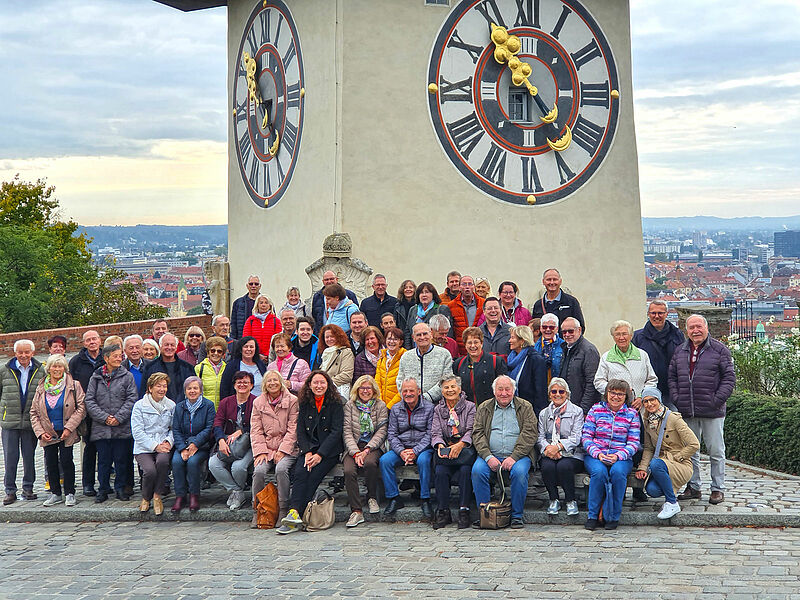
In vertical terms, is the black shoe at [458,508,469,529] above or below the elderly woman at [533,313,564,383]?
below

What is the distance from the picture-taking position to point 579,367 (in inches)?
356

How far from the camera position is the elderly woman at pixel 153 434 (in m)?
9.20

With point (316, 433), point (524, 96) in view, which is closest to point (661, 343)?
point (316, 433)

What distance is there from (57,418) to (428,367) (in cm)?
354

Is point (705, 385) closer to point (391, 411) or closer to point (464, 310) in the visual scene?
point (464, 310)

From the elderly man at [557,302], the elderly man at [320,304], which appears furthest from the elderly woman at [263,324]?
the elderly man at [557,302]

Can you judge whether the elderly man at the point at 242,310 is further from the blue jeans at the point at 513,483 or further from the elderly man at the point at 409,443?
the blue jeans at the point at 513,483

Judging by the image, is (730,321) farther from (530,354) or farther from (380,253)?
(530,354)

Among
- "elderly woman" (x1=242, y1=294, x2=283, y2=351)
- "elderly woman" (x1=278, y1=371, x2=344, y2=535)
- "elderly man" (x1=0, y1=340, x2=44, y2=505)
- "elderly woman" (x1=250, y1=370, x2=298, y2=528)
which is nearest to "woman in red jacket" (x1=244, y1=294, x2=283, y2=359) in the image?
"elderly woman" (x1=242, y1=294, x2=283, y2=351)

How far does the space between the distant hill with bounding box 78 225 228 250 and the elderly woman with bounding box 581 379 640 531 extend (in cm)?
4837

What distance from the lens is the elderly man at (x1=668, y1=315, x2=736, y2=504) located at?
8836 millimetres

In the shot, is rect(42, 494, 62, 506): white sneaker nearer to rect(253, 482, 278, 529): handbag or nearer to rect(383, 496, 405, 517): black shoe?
rect(253, 482, 278, 529): handbag

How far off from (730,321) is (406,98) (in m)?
5.81

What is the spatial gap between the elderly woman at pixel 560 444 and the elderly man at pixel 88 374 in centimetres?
426
